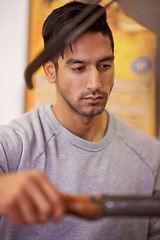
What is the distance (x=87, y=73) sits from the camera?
27.3 inches

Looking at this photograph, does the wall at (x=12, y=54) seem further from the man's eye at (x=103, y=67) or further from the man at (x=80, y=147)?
the man's eye at (x=103, y=67)

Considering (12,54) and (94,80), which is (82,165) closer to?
(94,80)

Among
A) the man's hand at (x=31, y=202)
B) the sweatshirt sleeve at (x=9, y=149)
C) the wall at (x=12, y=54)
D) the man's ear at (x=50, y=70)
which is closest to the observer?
the man's hand at (x=31, y=202)

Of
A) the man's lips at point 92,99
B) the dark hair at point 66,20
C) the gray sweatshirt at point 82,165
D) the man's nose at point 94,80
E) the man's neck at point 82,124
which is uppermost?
the dark hair at point 66,20

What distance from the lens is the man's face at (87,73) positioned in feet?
2.25

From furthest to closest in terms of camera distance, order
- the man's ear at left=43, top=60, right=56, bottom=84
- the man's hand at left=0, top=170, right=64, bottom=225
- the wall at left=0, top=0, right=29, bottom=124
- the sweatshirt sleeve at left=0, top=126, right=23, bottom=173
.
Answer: the wall at left=0, top=0, right=29, bottom=124
the man's ear at left=43, top=60, right=56, bottom=84
the sweatshirt sleeve at left=0, top=126, right=23, bottom=173
the man's hand at left=0, top=170, right=64, bottom=225

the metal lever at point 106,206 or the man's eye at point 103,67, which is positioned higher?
the man's eye at point 103,67

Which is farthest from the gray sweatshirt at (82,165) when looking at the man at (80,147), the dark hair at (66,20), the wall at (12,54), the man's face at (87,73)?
the wall at (12,54)

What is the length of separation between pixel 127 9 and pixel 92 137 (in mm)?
371

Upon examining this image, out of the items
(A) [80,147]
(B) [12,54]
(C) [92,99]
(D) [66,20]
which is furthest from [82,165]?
(B) [12,54]

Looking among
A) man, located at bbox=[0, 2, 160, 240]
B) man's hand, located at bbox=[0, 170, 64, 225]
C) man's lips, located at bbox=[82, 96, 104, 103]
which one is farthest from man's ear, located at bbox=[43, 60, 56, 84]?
man's hand, located at bbox=[0, 170, 64, 225]

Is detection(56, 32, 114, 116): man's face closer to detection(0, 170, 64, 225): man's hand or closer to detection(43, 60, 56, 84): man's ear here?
detection(43, 60, 56, 84): man's ear

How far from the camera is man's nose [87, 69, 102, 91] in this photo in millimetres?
679

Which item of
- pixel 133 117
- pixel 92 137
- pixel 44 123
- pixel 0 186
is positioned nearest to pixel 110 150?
pixel 92 137
